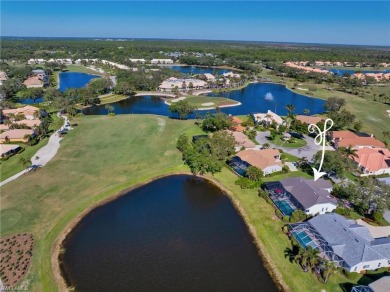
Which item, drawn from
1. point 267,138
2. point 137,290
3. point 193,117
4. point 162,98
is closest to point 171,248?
point 137,290

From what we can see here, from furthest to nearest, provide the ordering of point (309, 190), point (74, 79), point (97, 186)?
point (74, 79)
point (97, 186)
point (309, 190)

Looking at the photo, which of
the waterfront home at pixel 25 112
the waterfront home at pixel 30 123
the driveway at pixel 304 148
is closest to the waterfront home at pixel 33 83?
the waterfront home at pixel 25 112

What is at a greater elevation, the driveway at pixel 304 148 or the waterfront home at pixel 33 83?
the waterfront home at pixel 33 83

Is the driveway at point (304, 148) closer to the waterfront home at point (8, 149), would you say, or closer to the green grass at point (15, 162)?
the green grass at point (15, 162)

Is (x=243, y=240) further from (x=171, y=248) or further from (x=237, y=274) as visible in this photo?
(x=171, y=248)

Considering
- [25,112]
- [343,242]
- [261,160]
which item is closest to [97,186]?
[261,160]

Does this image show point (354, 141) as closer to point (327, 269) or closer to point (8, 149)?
A: point (327, 269)
